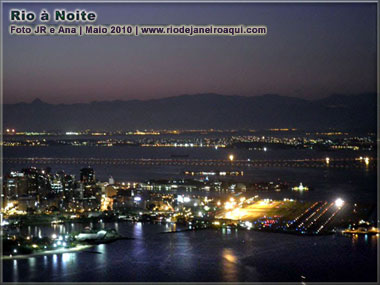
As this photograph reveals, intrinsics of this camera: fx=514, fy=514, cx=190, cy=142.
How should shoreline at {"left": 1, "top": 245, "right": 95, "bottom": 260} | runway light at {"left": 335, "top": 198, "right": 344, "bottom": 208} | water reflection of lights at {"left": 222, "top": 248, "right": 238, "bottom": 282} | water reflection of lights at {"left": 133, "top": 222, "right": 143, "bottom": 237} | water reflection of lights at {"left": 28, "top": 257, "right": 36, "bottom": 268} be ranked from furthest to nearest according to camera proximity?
runway light at {"left": 335, "top": 198, "right": 344, "bottom": 208} < water reflection of lights at {"left": 133, "top": 222, "right": 143, "bottom": 237} < shoreline at {"left": 1, "top": 245, "right": 95, "bottom": 260} < water reflection of lights at {"left": 28, "top": 257, "right": 36, "bottom": 268} < water reflection of lights at {"left": 222, "top": 248, "right": 238, "bottom": 282}

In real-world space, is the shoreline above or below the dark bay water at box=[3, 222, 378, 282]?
above

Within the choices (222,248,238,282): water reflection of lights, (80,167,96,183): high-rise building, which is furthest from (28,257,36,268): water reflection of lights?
(80,167,96,183): high-rise building

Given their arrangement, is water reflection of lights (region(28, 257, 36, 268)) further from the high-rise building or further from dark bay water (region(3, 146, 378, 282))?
the high-rise building

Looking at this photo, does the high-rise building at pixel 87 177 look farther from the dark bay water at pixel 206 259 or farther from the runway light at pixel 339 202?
the runway light at pixel 339 202

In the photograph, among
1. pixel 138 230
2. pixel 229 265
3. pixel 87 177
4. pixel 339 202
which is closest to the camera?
pixel 229 265

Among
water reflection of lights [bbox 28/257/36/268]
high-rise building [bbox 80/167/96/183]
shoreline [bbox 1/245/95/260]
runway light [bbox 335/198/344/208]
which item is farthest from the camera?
high-rise building [bbox 80/167/96/183]

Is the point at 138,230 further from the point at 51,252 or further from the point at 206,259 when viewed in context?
the point at 206,259

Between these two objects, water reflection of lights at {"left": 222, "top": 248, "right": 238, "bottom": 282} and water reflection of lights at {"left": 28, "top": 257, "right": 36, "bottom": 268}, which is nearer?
water reflection of lights at {"left": 222, "top": 248, "right": 238, "bottom": 282}

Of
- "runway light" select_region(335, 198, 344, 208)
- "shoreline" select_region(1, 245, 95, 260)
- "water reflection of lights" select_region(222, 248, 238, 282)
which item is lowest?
"water reflection of lights" select_region(222, 248, 238, 282)

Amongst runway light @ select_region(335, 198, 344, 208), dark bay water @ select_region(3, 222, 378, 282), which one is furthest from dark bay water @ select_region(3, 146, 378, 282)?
runway light @ select_region(335, 198, 344, 208)

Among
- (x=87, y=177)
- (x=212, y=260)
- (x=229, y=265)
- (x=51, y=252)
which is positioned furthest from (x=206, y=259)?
(x=87, y=177)
